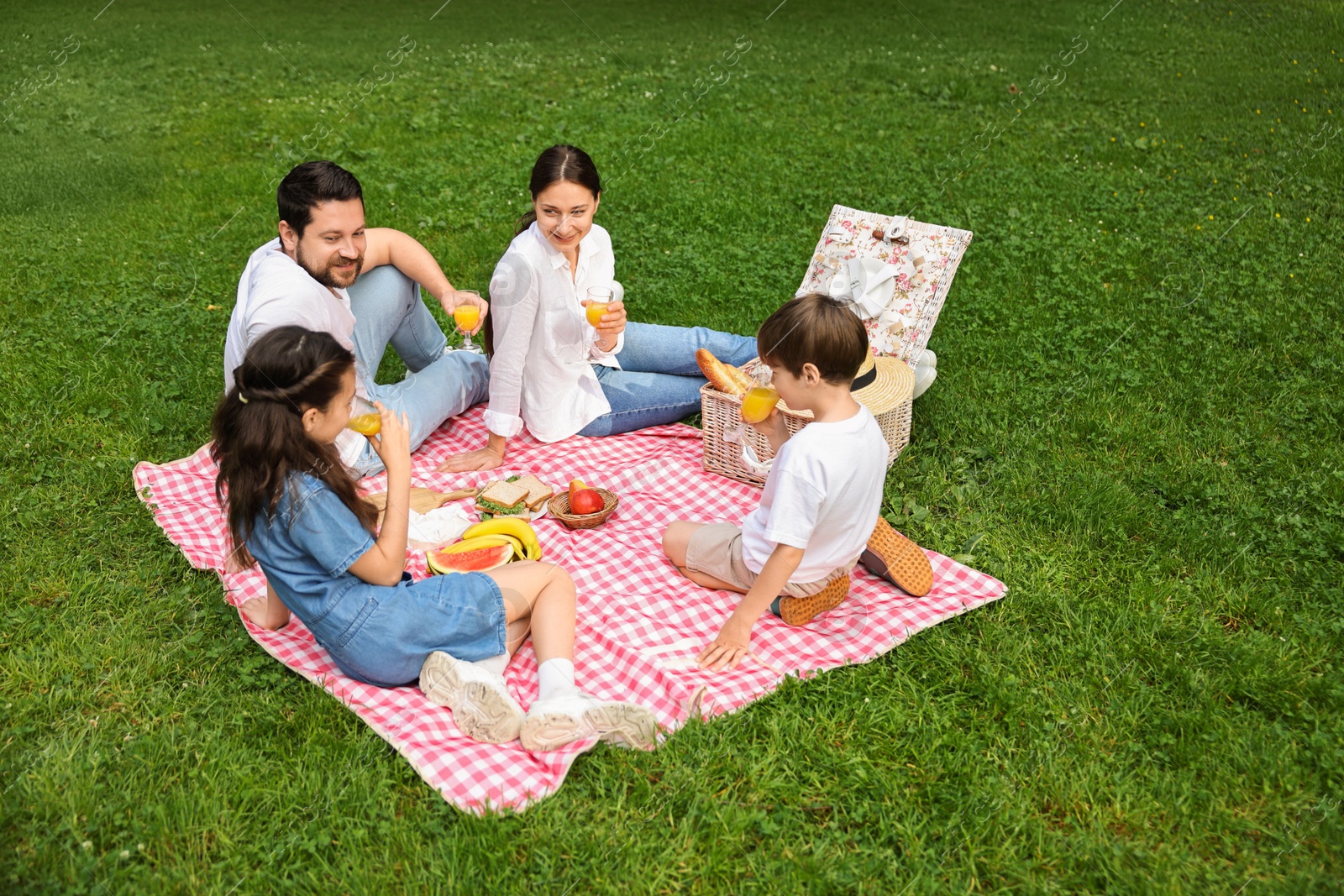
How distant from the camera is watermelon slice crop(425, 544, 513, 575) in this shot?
400 cm

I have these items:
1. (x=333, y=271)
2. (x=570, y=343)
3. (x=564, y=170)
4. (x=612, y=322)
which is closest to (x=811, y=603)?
(x=612, y=322)

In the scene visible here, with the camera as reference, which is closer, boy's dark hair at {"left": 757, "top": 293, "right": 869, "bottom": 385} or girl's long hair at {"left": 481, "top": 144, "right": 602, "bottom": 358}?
boy's dark hair at {"left": 757, "top": 293, "right": 869, "bottom": 385}

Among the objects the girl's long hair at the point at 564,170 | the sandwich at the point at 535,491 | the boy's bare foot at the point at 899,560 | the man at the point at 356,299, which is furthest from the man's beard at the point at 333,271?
the boy's bare foot at the point at 899,560

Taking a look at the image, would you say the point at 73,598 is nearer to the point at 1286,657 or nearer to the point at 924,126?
the point at 1286,657

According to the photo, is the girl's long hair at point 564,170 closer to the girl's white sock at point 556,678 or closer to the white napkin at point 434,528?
the white napkin at point 434,528

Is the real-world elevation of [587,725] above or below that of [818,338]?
below

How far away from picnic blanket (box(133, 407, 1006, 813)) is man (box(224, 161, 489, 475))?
0.32 metres

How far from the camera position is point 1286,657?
11.4ft

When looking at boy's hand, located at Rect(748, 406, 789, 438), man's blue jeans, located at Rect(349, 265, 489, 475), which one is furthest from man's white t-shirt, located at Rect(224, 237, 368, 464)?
boy's hand, located at Rect(748, 406, 789, 438)

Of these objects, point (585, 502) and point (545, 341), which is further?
point (545, 341)

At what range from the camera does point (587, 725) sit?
10.3 feet

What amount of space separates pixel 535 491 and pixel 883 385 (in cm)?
169

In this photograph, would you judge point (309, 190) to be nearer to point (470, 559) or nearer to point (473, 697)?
point (470, 559)

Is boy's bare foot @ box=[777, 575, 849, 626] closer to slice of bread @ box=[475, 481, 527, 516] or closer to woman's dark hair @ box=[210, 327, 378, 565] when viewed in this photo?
slice of bread @ box=[475, 481, 527, 516]
